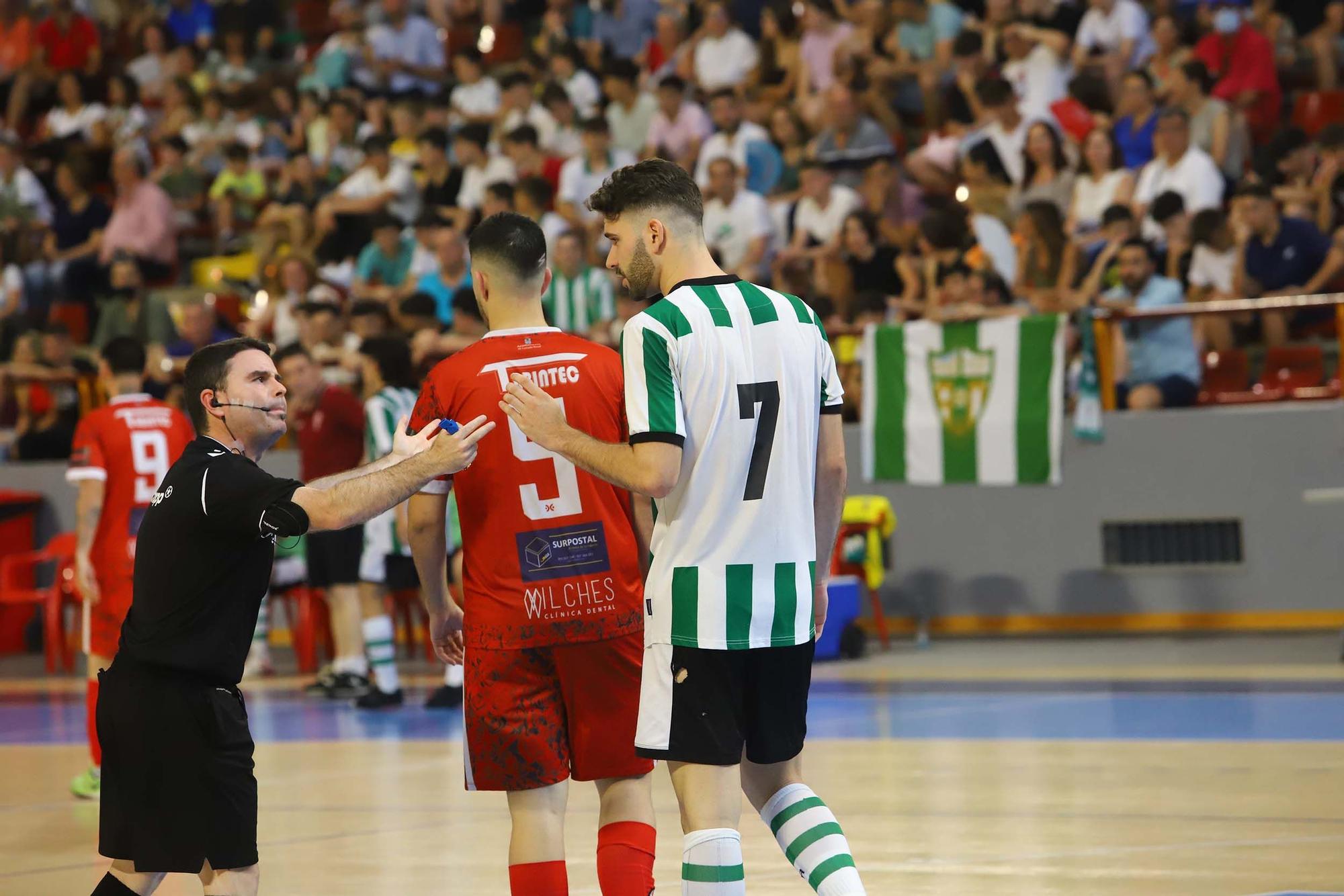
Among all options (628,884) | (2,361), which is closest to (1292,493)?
(628,884)

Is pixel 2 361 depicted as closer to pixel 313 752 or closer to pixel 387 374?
pixel 387 374

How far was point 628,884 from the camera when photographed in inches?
189

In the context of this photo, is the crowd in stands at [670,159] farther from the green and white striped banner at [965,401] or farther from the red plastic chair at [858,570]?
the red plastic chair at [858,570]

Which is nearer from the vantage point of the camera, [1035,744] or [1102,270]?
[1035,744]

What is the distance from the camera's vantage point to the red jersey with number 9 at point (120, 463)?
27.2 ft

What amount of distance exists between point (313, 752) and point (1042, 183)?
7689mm

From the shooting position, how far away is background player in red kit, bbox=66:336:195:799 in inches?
322

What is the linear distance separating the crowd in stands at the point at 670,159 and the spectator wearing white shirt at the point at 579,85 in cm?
3

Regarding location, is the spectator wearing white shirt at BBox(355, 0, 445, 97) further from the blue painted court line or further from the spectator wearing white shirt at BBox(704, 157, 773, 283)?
the blue painted court line

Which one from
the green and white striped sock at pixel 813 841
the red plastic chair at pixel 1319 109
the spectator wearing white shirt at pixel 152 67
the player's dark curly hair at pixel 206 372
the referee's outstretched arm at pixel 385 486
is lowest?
the green and white striped sock at pixel 813 841

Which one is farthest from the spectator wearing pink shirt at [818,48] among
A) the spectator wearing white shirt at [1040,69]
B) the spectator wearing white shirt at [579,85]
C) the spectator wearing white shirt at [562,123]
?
the spectator wearing white shirt at [579,85]

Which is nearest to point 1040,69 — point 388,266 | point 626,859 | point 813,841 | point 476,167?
point 476,167

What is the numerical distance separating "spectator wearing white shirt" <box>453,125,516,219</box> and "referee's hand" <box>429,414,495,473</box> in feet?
40.1

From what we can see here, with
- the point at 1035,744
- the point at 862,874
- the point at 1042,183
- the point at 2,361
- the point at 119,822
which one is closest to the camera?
the point at 119,822
